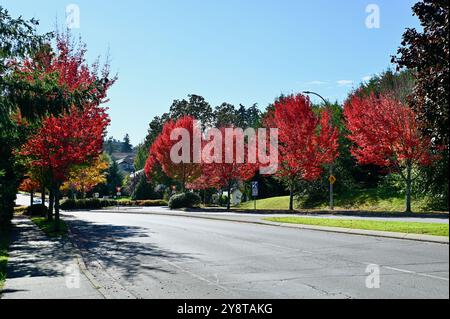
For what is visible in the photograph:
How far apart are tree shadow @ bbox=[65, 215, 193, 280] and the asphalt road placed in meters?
0.03

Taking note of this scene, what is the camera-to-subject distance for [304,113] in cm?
3653

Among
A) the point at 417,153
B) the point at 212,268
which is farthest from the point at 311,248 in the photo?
the point at 417,153

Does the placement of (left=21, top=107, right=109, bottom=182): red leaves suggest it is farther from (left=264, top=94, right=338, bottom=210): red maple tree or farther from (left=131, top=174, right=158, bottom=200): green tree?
(left=131, top=174, right=158, bottom=200): green tree

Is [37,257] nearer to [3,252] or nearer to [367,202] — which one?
[3,252]

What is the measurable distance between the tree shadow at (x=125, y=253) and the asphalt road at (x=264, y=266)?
3cm

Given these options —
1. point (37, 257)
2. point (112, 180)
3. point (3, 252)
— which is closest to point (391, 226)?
point (37, 257)

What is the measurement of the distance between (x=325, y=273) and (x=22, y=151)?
55.1 ft

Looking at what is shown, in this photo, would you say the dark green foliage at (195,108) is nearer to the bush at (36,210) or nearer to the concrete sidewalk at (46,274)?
the bush at (36,210)

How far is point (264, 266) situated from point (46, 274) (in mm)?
5012

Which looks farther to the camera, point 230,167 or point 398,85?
point 230,167

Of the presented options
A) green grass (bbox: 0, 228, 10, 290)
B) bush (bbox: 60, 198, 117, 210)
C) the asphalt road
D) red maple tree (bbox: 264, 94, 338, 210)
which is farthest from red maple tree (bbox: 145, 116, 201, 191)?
the asphalt road

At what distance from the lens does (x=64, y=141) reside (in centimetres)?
2139

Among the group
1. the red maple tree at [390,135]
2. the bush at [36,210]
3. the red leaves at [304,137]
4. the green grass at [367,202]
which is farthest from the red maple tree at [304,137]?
the bush at [36,210]

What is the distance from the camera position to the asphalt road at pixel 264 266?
8.03 meters
